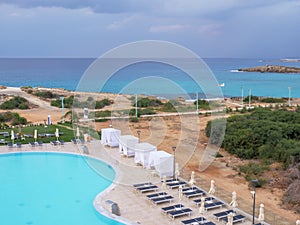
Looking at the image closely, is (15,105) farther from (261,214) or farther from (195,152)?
(261,214)

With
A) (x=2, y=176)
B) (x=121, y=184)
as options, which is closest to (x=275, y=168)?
(x=121, y=184)

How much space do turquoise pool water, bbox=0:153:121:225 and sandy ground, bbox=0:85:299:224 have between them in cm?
302

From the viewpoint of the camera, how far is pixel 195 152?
13.9 meters

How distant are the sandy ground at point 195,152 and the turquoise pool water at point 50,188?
9.90 feet

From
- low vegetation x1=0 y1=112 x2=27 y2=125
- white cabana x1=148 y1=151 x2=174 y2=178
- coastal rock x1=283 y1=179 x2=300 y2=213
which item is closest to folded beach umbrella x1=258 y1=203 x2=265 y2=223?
coastal rock x1=283 y1=179 x2=300 y2=213

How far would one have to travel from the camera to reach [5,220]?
8.39m

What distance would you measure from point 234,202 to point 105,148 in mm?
7306

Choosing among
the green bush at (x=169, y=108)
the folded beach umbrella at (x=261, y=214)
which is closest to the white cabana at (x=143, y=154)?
the folded beach umbrella at (x=261, y=214)

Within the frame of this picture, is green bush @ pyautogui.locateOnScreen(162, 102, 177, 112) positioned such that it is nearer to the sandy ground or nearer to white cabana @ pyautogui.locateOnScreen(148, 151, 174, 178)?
the sandy ground

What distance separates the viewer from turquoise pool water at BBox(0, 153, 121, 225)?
334 inches

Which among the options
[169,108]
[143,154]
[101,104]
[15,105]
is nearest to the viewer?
[143,154]

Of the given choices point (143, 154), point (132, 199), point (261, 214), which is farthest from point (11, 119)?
point (261, 214)

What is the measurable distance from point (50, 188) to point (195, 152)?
5.99m

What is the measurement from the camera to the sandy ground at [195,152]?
29.8ft
